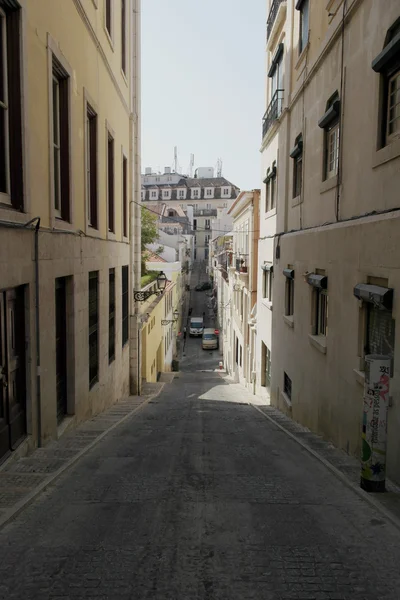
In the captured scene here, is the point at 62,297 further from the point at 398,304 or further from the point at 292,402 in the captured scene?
the point at 292,402

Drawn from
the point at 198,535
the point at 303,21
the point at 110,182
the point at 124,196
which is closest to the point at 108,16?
the point at 110,182

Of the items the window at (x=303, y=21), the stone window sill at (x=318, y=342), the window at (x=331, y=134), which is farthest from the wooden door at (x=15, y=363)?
the window at (x=303, y=21)

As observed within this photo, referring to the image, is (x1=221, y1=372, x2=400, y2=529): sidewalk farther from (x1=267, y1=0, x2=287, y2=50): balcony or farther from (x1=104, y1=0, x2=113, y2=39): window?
(x1=267, y1=0, x2=287, y2=50): balcony

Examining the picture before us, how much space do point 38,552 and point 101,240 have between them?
8109mm

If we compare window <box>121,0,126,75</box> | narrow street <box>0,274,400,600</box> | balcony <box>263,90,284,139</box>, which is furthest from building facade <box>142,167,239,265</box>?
narrow street <box>0,274,400,600</box>

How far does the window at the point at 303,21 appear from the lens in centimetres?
1125

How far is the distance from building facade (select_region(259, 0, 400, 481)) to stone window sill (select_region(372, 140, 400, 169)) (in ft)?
0.04

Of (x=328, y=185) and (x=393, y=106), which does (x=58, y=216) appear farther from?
(x=393, y=106)

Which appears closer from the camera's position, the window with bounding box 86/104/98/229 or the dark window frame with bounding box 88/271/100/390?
the window with bounding box 86/104/98/229

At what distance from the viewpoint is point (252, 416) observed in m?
11.8

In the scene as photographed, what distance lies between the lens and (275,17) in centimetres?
1494

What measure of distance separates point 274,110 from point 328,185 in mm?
6618

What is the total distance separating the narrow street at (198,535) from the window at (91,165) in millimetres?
5548

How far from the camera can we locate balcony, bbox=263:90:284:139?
14.3 meters
